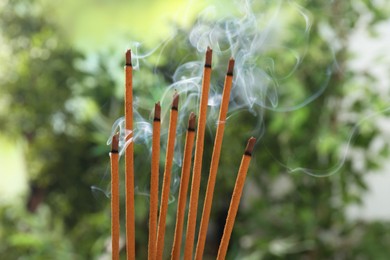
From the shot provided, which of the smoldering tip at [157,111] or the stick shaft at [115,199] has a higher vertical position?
the smoldering tip at [157,111]

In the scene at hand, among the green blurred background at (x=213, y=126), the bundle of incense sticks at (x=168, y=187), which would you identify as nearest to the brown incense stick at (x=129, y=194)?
the bundle of incense sticks at (x=168, y=187)

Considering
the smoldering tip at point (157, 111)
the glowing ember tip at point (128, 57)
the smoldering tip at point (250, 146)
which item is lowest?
the smoldering tip at point (250, 146)

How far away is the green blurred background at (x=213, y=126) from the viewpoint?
1.70 meters

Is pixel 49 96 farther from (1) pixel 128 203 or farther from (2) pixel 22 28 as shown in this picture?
(1) pixel 128 203

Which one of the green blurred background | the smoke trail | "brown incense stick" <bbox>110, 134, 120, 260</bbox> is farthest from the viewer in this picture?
the green blurred background

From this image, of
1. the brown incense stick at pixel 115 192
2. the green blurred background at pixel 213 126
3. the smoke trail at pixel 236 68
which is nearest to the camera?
the brown incense stick at pixel 115 192

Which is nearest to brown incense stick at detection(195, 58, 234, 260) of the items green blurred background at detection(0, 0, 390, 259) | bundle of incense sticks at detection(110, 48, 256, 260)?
bundle of incense sticks at detection(110, 48, 256, 260)

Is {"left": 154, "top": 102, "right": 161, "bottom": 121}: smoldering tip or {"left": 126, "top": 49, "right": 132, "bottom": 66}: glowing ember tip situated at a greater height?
{"left": 126, "top": 49, "right": 132, "bottom": 66}: glowing ember tip

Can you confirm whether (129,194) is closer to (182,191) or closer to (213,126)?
(182,191)

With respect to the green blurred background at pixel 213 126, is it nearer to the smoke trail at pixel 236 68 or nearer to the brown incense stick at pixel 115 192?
the smoke trail at pixel 236 68

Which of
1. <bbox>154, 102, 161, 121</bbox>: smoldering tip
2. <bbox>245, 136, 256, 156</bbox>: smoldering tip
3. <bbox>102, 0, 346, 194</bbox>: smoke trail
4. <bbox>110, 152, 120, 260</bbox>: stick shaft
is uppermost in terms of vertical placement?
<bbox>102, 0, 346, 194</bbox>: smoke trail

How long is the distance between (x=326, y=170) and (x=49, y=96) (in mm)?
954

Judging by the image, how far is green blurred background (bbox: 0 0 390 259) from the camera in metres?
1.70

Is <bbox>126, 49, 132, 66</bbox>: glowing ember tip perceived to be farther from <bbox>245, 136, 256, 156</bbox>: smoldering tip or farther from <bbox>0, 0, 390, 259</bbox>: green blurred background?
<bbox>0, 0, 390, 259</bbox>: green blurred background
